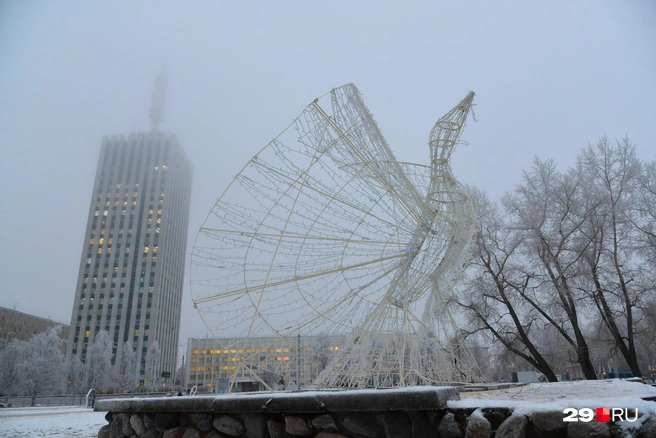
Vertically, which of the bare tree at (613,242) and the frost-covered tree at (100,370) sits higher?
the bare tree at (613,242)

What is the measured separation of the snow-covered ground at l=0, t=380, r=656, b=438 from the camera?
137 inches

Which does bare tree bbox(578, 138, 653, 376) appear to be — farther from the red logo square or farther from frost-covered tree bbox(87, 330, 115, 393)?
frost-covered tree bbox(87, 330, 115, 393)

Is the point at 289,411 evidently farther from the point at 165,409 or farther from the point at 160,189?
the point at 160,189

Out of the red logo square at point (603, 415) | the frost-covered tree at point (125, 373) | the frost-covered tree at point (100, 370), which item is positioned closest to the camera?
the red logo square at point (603, 415)

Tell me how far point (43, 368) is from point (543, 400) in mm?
58139

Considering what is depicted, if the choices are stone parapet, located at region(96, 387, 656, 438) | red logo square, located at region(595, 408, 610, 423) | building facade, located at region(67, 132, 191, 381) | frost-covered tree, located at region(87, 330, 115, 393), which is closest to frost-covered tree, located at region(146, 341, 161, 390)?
building facade, located at region(67, 132, 191, 381)

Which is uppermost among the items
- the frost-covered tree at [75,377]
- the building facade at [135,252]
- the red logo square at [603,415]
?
the building facade at [135,252]

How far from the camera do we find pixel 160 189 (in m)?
109

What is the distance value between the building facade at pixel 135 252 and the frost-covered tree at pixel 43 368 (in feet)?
120

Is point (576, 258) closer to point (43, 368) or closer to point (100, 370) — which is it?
point (43, 368)

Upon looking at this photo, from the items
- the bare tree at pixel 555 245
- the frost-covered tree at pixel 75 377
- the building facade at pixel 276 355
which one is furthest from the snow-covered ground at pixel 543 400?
the frost-covered tree at pixel 75 377

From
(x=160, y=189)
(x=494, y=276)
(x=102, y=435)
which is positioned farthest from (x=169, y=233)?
(x=102, y=435)

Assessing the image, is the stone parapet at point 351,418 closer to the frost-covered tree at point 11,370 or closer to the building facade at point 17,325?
the frost-covered tree at point 11,370

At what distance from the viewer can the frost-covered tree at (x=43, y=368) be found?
47.7 metres
